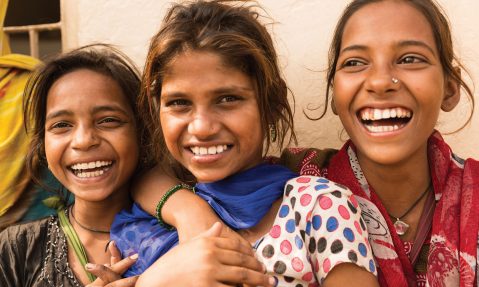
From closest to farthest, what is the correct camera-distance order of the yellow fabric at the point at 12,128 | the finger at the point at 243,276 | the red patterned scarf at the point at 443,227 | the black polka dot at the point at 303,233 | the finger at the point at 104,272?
the finger at the point at 243,276, the black polka dot at the point at 303,233, the red patterned scarf at the point at 443,227, the finger at the point at 104,272, the yellow fabric at the point at 12,128

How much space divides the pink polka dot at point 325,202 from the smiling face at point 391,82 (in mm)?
300

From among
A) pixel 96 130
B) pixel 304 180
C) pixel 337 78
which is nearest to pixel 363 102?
pixel 337 78

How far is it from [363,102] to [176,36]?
66cm

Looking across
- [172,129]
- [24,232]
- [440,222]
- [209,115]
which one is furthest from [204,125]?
[24,232]

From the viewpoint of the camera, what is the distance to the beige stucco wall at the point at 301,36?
2.44 metres

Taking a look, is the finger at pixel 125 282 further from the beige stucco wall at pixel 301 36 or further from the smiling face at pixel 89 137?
the beige stucco wall at pixel 301 36

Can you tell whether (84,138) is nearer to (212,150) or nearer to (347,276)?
(212,150)

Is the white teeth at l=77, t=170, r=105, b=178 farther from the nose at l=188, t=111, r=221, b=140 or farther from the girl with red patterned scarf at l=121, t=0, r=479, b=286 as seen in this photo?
the nose at l=188, t=111, r=221, b=140

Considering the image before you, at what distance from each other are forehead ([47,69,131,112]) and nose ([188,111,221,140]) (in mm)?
542

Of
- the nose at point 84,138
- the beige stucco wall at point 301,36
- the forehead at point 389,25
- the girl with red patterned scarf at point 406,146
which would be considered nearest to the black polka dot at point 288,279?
the girl with red patterned scarf at point 406,146

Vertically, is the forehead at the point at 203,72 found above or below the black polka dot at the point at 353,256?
above

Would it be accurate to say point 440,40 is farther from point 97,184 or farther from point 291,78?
point 97,184

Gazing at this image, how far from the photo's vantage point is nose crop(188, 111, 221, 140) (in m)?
1.82

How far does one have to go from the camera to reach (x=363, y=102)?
194cm
